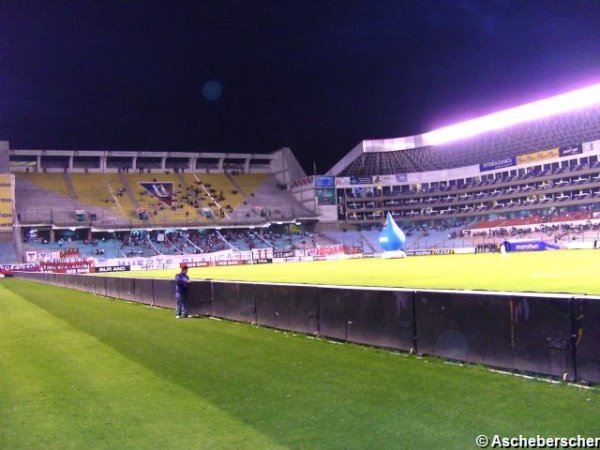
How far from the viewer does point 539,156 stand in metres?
95.7

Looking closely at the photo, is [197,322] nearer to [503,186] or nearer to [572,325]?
[572,325]

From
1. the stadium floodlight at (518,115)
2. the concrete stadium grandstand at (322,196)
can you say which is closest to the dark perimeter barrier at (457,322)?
the concrete stadium grandstand at (322,196)

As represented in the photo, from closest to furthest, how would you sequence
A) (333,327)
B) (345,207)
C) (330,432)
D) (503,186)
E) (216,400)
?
1. (330,432)
2. (216,400)
3. (333,327)
4. (503,186)
5. (345,207)

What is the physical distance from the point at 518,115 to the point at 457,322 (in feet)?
Result: 302

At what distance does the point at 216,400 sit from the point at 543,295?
489 centimetres

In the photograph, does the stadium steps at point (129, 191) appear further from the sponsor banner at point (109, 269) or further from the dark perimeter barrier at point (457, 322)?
the dark perimeter barrier at point (457, 322)

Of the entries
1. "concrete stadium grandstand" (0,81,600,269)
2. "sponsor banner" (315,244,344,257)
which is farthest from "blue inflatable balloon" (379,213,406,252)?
"sponsor banner" (315,244,344,257)

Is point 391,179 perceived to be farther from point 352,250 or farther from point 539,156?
point 352,250

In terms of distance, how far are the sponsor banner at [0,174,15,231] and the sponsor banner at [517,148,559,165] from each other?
75.7 meters

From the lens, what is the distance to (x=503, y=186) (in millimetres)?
100438

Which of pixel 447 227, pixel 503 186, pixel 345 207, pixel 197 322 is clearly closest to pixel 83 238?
pixel 345 207

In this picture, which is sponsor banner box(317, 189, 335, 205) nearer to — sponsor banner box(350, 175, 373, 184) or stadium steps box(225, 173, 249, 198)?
sponsor banner box(350, 175, 373, 184)

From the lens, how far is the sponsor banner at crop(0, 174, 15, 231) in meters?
77.6

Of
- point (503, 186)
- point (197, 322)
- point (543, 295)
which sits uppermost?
point (503, 186)
